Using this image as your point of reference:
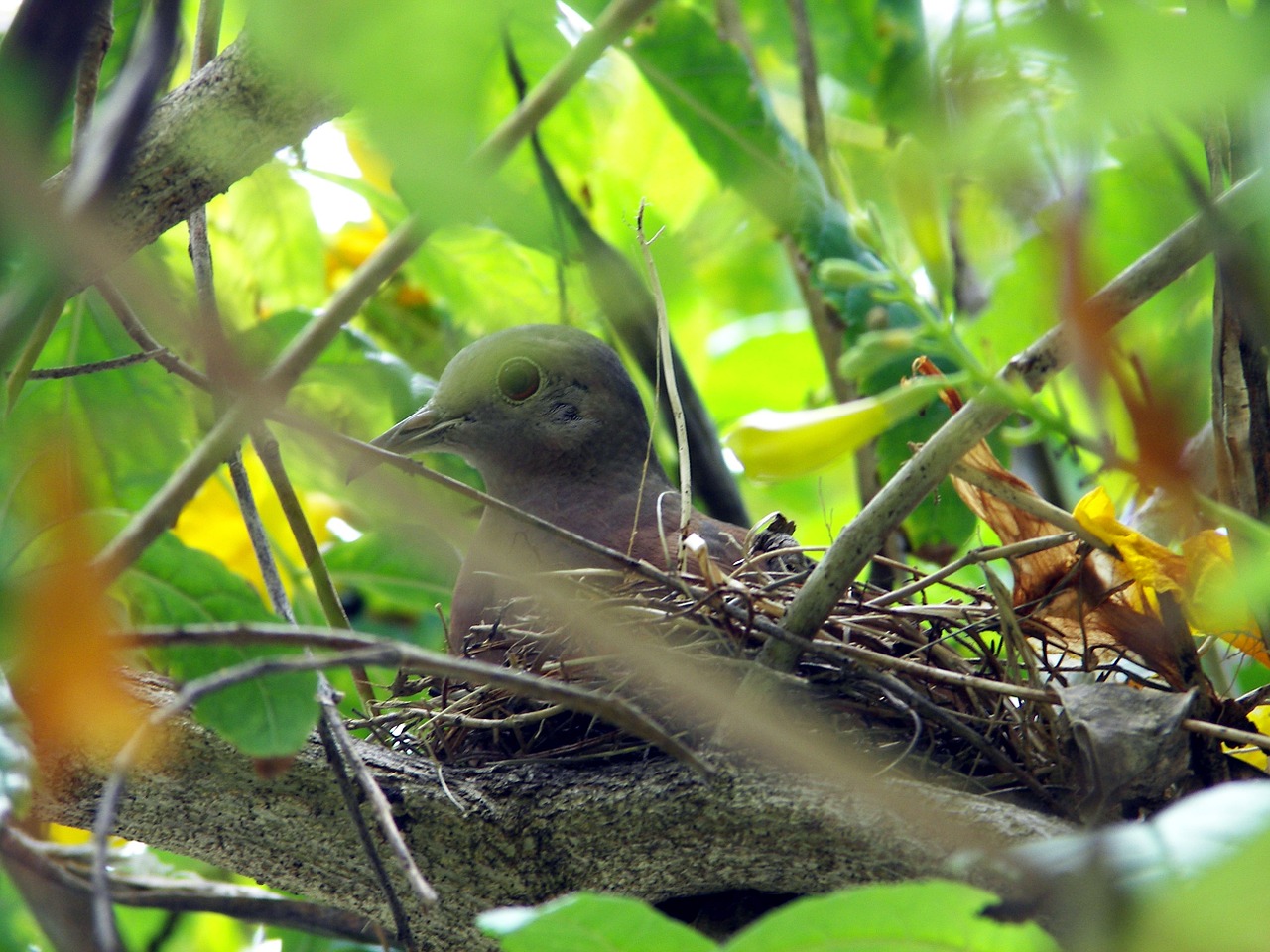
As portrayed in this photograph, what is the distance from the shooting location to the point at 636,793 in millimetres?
1573

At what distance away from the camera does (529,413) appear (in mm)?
2609

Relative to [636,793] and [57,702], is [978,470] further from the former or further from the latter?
[57,702]

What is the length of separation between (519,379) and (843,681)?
1.13 m

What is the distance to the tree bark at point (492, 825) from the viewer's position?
1507mm

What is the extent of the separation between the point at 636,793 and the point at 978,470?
61 cm

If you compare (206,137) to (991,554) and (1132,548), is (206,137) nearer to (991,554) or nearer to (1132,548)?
(991,554)

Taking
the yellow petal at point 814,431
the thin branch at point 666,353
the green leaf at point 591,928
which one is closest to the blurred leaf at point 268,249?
the thin branch at point 666,353

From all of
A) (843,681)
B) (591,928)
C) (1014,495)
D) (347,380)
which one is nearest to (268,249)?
(347,380)

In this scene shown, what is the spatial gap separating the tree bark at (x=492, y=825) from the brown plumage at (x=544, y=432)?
80 centimetres

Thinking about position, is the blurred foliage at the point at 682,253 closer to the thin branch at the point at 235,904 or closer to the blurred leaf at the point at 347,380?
the blurred leaf at the point at 347,380

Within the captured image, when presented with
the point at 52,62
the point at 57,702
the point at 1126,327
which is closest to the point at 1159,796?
the point at 1126,327

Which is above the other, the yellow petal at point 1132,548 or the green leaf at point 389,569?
the yellow petal at point 1132,548

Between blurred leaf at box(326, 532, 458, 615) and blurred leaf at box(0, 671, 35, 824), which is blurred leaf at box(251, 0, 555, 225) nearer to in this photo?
blurred leaf at box(0, 671, 35, 824)

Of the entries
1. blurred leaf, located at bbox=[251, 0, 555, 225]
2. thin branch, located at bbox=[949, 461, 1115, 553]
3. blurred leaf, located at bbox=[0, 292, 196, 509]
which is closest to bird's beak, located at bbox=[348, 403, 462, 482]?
blurred leaf, located at bbox=[0, 292, 196, 509]
